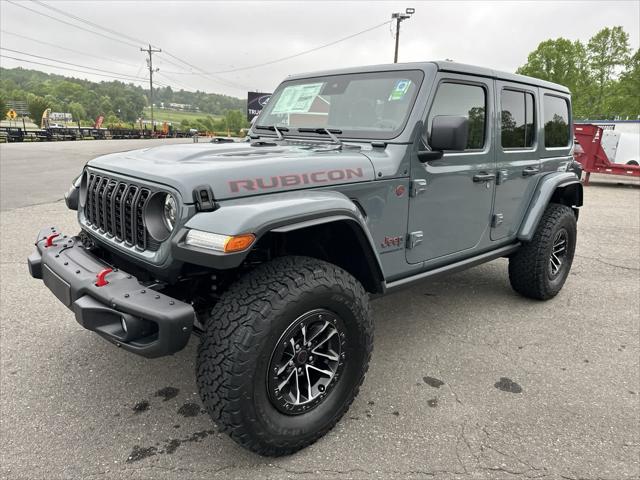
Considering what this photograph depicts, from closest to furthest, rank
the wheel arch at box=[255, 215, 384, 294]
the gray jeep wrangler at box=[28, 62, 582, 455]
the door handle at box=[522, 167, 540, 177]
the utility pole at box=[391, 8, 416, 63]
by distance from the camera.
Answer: the gray jeep wrangler at box=[28, 62, 582, 455], the wheel arch at box=[255, 215, 384, 294], the door handle at box=[522, 167, 540, 177], the utility pole at box=[391, 8, 416, 63]

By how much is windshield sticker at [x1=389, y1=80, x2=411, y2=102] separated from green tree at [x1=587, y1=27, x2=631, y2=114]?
130 ft

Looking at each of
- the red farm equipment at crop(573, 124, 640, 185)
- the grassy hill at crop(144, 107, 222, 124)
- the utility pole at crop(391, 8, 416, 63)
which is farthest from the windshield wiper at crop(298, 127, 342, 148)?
the grassy hill at crop(144, 107, 222, 124)

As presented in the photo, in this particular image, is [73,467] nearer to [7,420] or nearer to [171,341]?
[7,420]

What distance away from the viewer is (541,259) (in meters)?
4.11

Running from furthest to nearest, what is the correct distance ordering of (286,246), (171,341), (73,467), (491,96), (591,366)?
(491,96) → (591,366) → (286,246) → (73,467) → (171,341)

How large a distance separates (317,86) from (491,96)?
1.30 metres

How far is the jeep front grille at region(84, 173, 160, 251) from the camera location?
2277 millimetres

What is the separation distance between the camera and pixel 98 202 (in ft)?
8.68

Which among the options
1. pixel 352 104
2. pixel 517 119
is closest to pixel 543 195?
pixel 517 119

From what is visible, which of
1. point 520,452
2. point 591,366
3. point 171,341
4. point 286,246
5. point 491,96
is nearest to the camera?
point 171,341

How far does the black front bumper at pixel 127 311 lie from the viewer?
1.94m

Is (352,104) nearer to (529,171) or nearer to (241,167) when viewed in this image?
(241,167)

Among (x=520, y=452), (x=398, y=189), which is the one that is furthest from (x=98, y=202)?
(x=520, y=452)

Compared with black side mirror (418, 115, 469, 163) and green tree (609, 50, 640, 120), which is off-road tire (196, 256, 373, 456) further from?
green tree (609, 50, 640, 120)
